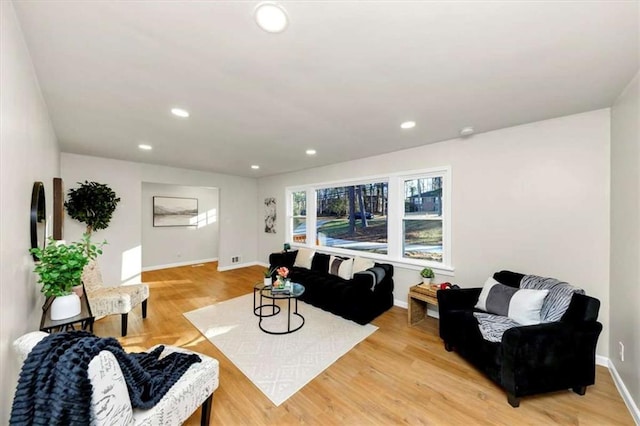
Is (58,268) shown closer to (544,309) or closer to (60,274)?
(60,274)

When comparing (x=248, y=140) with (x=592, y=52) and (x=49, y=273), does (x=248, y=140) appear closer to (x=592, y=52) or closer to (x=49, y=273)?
(x=49, y=273)

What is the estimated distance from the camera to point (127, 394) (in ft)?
3.84

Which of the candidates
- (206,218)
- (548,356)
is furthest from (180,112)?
(206,218)

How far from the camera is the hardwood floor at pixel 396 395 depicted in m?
1.75

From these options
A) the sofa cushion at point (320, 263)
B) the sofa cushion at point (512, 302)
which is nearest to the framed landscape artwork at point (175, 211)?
the sofa cushion at point (320, 263)

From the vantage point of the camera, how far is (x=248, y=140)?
329cm

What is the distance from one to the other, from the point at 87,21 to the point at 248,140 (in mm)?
2027

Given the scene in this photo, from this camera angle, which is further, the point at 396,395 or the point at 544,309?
the point at 544,309

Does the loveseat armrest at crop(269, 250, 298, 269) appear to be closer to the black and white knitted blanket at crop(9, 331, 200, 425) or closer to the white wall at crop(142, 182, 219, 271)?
the white wall at crop(142, 182, 219, 271)

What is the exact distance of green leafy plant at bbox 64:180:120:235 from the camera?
12.9 feet

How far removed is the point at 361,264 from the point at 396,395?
197cm

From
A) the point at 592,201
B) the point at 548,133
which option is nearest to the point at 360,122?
the point at 548,133

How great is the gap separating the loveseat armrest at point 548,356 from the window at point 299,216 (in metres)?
4.05

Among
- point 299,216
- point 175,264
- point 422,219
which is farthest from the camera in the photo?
point 175,264
